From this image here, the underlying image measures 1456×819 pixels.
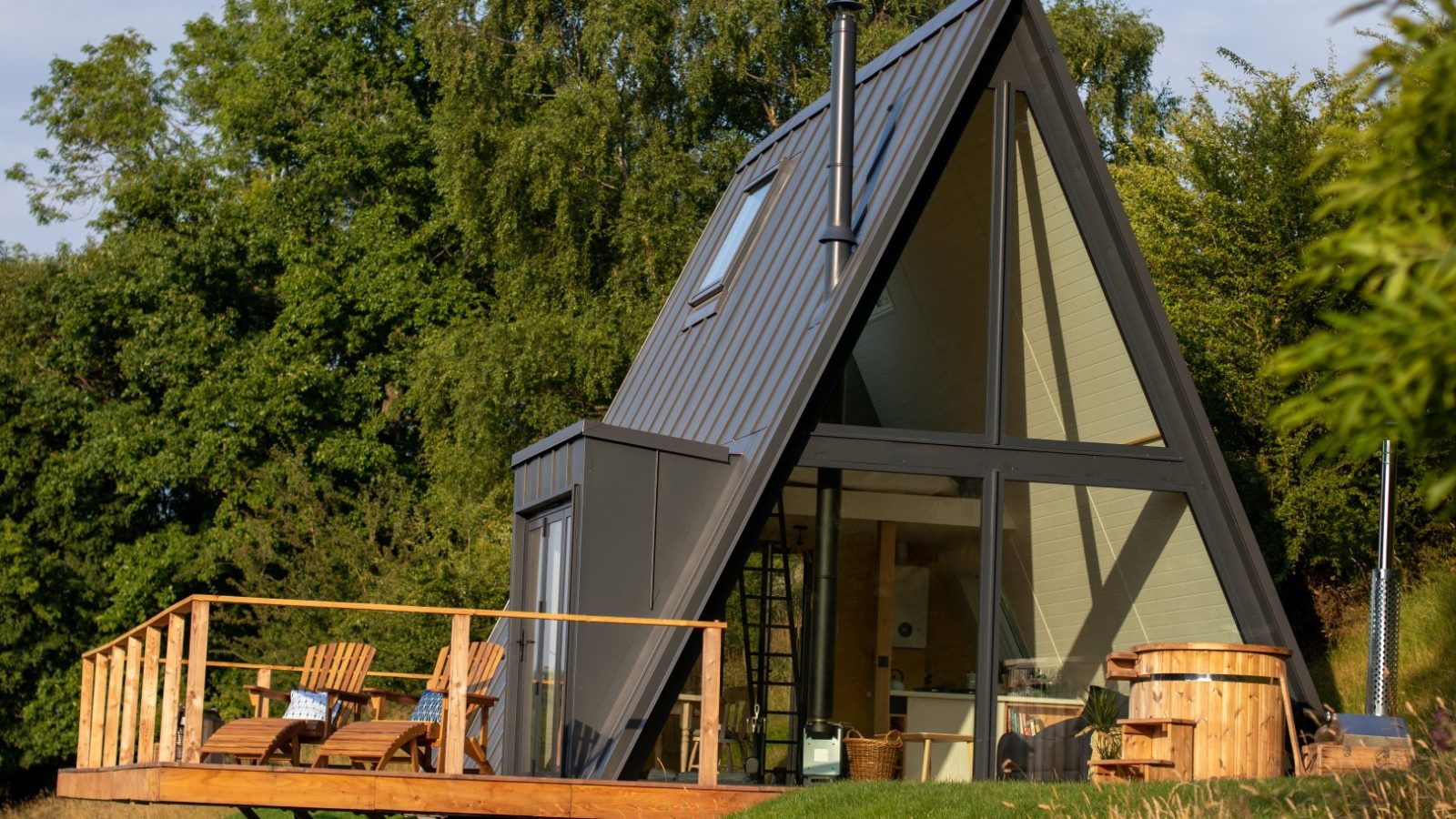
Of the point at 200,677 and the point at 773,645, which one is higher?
the point at 773,645

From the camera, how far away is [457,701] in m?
9.70

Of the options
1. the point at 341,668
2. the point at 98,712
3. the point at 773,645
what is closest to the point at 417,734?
the point at 341,668

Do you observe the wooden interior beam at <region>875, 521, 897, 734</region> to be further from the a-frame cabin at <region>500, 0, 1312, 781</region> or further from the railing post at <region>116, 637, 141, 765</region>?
the railing post at <region>116, 637, 141, 765</region>

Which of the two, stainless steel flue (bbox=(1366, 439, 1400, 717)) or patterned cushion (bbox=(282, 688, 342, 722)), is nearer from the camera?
patterned cushion (bbox=(282, 688, 342, 722))

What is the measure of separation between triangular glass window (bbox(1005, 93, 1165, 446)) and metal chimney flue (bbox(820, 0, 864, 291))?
115 cm

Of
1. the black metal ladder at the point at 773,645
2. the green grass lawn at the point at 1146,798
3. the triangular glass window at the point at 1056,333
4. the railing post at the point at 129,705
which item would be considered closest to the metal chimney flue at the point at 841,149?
the triangular glass window at the point at 1056,333

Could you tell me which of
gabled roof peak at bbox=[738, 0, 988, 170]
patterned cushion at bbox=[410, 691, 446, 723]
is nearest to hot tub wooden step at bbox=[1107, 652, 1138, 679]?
patterned cushion at bbox=[410, 691, 446, 723]

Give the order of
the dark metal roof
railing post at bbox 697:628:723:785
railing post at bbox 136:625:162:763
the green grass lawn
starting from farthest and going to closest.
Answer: the dark metal roof
railing post at bbox 136:625:162:763
railing post at bbox 697:628:723:785
the green grass lawn

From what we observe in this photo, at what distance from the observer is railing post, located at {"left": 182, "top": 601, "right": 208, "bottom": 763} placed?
31.2 ft

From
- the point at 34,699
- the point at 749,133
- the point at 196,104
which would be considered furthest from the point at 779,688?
the point at 196,104

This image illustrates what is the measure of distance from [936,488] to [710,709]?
8.36 ft

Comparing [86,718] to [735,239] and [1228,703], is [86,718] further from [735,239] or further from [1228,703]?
[1228,703]

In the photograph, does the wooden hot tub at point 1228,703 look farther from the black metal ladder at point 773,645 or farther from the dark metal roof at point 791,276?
the dark metal roof at point 791,276

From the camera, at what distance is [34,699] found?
1117 inches
